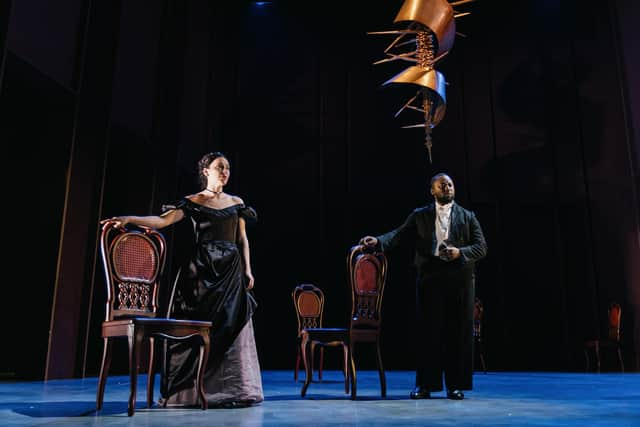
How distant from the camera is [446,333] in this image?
11.6 ft

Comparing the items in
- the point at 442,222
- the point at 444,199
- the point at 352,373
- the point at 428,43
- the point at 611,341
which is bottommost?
the point at 352,373

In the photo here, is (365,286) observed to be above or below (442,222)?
below

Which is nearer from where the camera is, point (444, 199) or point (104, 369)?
point (104, 369)

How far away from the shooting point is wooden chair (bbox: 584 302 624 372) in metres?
7.48

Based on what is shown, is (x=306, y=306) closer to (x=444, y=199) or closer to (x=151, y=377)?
(x=444, y=199)

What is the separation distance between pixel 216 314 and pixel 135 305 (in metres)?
0.43

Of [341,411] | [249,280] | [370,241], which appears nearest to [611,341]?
[370,241]

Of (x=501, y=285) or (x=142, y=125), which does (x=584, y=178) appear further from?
(x=142, y=125)

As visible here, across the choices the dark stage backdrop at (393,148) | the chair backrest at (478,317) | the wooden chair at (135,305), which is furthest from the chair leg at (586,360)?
the wooden chair at (135,305)

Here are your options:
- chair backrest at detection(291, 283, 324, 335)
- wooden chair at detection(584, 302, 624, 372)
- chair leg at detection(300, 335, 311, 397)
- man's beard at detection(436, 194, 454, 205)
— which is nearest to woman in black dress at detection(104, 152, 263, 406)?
chair leg at detection(300, 335, 311, 397)

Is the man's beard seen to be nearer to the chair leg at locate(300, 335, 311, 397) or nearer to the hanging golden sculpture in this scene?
the hanging golden sculpture

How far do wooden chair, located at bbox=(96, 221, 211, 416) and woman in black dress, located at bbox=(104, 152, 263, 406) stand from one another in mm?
118

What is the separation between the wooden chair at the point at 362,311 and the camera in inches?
142

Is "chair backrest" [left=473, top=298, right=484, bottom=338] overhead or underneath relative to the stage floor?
overhead
